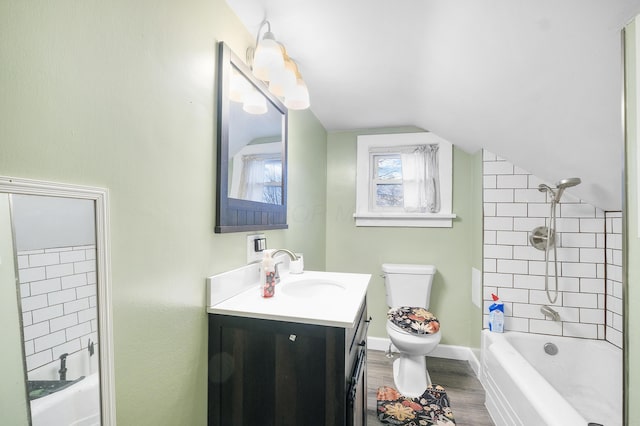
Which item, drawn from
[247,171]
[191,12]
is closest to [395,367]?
[247,171]

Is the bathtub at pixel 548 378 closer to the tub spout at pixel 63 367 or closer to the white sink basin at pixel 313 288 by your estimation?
the white sink basin at pixel 313 288

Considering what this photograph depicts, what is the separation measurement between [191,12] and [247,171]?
641 mm

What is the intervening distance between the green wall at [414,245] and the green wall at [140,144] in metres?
1.70

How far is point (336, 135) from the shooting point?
288 cm

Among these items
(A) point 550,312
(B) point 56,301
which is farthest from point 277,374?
(A) point 550,312

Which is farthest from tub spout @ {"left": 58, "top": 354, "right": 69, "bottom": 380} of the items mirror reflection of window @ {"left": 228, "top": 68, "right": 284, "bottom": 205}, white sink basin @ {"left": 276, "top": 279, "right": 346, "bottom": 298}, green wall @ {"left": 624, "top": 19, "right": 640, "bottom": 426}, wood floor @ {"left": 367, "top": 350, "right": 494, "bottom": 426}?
wood floor @ {"left": 367, "top": 350, "right": 494, "bottom": 426}

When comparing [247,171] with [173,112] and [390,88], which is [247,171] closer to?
[173,112]

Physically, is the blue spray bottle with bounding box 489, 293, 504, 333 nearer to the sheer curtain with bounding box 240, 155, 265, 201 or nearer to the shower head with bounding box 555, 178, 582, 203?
the shower head with bounding box 555, 178, 582, 203

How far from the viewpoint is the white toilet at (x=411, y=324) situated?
6.21ft

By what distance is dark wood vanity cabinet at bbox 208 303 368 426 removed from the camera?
94 cm

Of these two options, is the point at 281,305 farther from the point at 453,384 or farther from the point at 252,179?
the point at 453,384

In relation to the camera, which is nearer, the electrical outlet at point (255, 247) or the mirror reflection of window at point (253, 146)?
the mirror reflection of window at point (253, 146)

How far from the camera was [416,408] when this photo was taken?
179 centimetres

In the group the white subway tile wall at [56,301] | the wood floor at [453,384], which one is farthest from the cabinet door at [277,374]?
the wood floor at [453,384]
